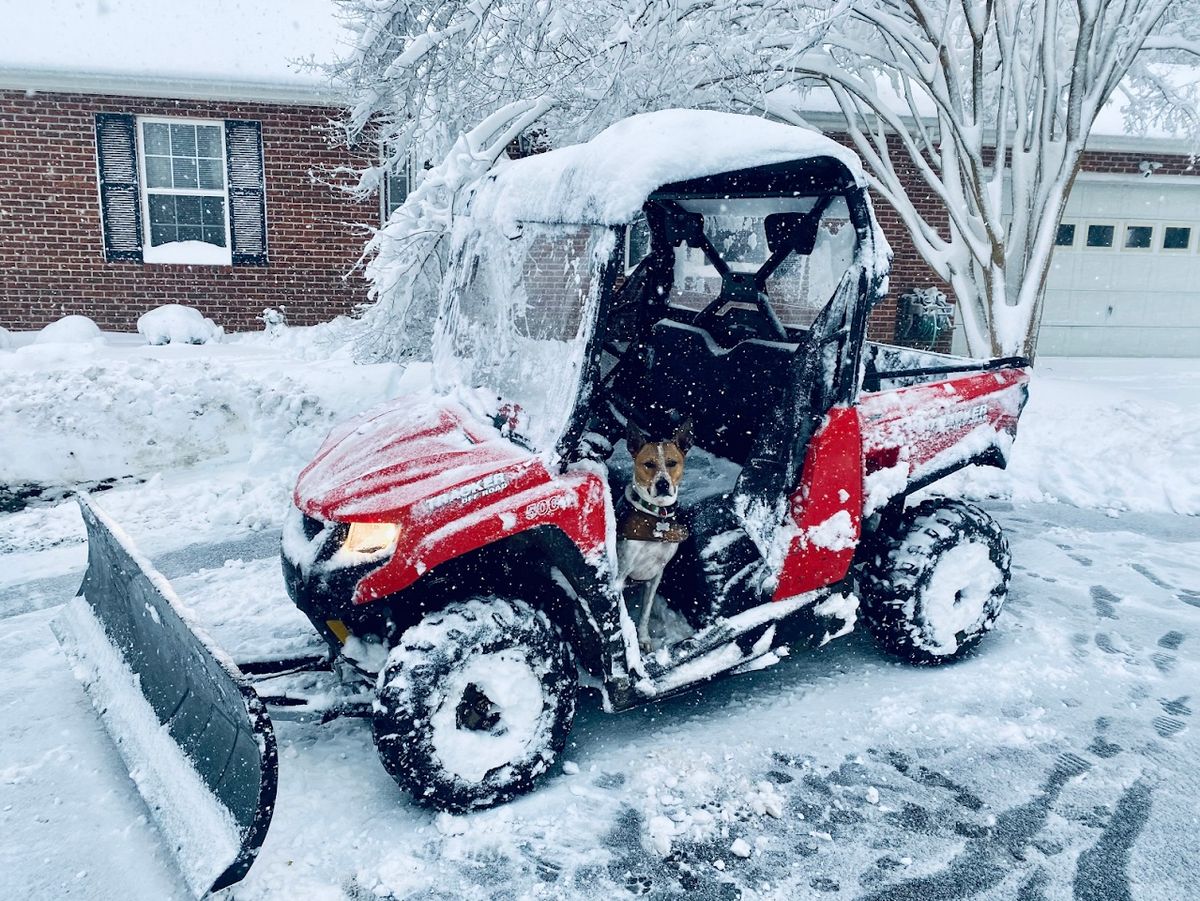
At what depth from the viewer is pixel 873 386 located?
4.41 m

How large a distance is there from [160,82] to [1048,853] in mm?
10889

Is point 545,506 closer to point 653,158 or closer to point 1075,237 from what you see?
point 653,158

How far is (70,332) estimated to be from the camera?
32.1 feet

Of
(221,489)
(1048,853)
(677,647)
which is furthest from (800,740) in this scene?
(221,489)

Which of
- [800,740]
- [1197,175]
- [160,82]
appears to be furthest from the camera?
[1197,175]

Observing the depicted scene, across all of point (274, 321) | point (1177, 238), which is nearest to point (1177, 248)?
→ point (1177, 238)

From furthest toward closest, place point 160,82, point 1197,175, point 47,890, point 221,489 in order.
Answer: point 1197,175 → point 160,82 → point 221,489 → point 47,890

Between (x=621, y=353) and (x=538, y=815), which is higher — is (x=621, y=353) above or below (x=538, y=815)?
above

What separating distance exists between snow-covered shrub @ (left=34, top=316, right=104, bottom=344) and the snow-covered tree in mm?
4204

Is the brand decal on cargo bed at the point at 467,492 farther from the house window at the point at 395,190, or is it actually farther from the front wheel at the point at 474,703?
the house window at the point at 395,190

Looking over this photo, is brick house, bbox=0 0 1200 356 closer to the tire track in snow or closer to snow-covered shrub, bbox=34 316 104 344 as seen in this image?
snow-covered shrub, bbox=34 316 104 344

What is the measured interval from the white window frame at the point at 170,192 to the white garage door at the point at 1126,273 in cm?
1110

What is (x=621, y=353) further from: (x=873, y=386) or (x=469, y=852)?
(x=469, y=852)


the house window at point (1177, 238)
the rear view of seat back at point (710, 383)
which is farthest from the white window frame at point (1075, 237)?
the rear view of seat back at point (710, 383)
